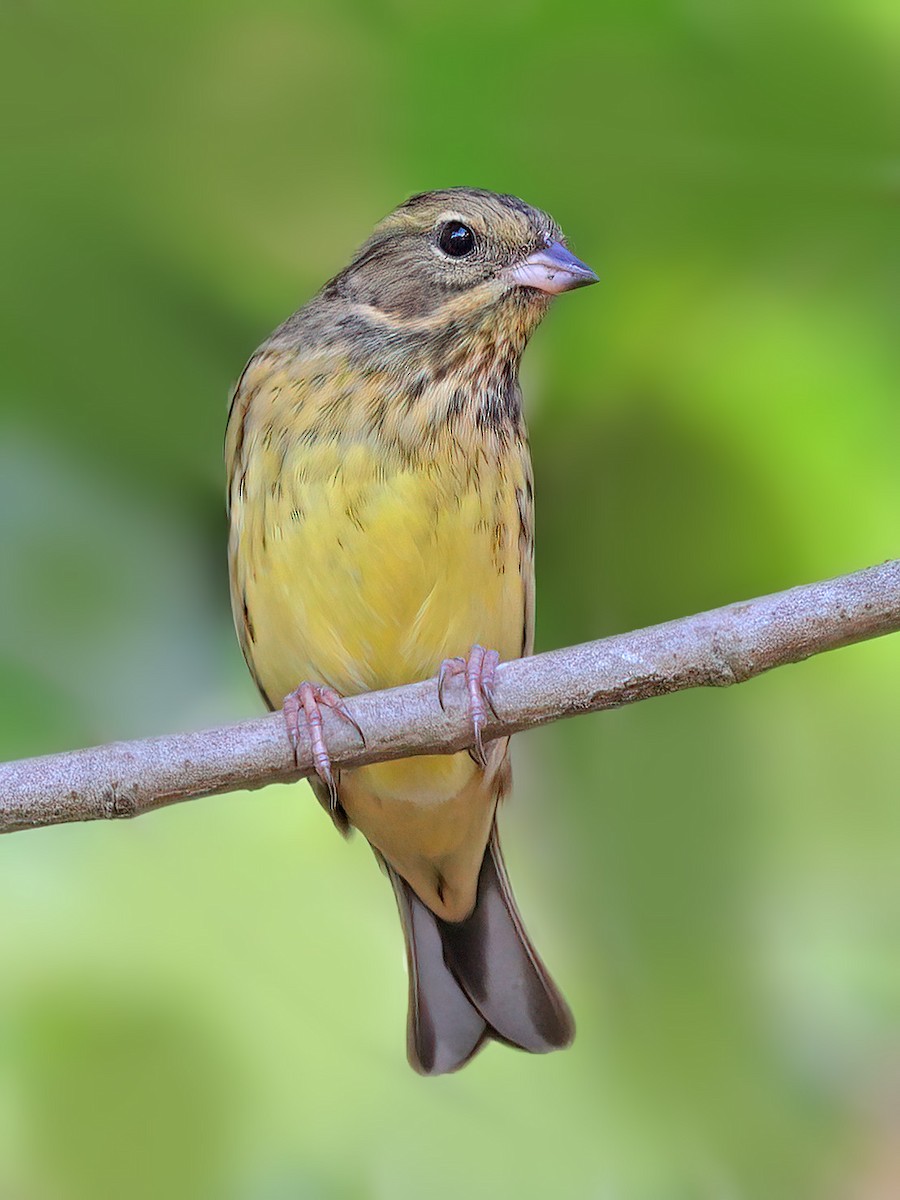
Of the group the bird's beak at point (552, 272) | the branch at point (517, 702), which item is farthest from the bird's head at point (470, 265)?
the branch at point (517, 702)

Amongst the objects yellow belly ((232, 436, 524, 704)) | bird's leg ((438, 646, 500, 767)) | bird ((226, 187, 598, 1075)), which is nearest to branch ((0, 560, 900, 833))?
bird's leg ((438, 646, 500, 767))

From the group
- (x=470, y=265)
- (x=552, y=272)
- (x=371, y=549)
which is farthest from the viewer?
(x=470, y=265)

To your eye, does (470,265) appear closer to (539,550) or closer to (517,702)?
(539,550)

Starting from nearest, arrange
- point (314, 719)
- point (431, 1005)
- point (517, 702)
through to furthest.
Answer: point (517, 702) < point (314, 719) < point (431, 1005)

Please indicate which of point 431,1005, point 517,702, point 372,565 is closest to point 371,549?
point 372,565

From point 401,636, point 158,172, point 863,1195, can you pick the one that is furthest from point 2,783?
point 863,1195

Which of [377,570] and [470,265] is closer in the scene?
[377,570]

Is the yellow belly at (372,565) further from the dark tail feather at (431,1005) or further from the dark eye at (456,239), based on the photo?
the dark tail feather at (431,1005)
